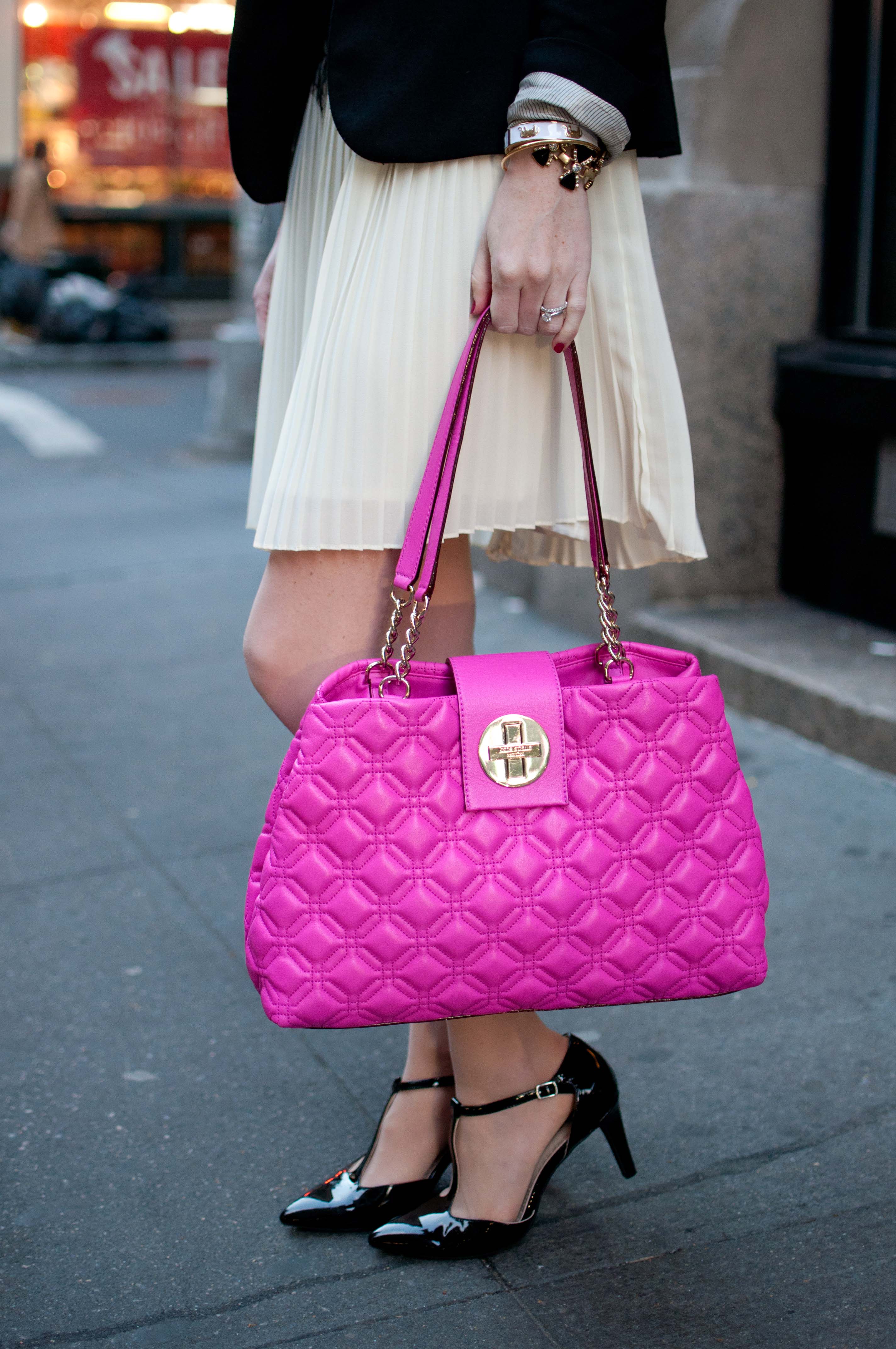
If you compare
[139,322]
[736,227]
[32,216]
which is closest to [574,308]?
[736,227]

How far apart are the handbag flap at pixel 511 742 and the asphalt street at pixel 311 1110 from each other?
0.71 metres

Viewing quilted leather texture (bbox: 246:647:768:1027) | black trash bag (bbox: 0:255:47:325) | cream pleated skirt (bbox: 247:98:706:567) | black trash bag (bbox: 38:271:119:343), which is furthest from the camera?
black trash bag (bbox: 0:255:47:325)

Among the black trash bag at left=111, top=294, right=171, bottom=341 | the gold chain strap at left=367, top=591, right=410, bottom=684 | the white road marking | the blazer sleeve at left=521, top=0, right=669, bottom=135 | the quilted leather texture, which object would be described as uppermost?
the black trash bag at left=111, top=294, right=171, bottom=341

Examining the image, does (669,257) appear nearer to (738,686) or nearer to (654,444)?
(738,686)

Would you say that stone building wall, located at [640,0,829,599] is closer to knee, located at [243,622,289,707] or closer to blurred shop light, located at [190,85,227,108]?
knee, located at [243,622,289,707]

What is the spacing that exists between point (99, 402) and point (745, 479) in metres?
8.62

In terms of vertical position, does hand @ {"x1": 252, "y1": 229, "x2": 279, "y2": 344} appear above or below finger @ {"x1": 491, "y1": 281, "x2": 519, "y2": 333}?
above

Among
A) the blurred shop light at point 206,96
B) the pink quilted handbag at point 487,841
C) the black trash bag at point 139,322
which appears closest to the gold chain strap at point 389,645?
the pink quilted handbag at point 487,841

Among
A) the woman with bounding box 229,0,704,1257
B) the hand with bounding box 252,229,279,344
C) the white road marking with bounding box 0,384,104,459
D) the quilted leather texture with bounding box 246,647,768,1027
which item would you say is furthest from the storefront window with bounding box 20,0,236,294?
the quilted leather texture with bounding box 246,647,768,1027

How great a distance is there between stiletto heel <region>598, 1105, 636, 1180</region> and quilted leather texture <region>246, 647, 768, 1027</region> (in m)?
0.39

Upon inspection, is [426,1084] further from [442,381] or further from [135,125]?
[135,125]

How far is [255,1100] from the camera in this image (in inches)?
92.1

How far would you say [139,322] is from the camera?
15984 mm

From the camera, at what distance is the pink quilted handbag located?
161 cm
